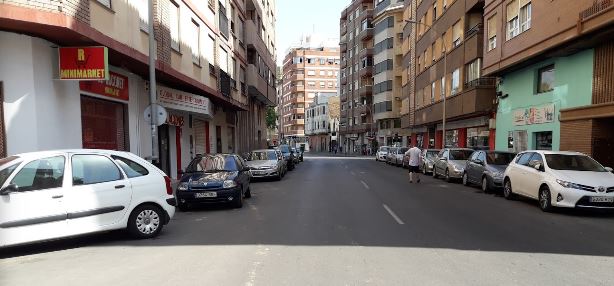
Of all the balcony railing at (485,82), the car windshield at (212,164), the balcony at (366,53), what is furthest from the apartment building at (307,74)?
the car windshield at (212,164)

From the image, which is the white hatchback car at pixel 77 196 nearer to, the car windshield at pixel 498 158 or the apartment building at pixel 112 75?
the apartment building at pixel 112 75

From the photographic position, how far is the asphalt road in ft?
17.1

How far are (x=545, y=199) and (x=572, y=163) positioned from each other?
148 centimetres

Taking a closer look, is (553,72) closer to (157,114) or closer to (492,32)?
(492,32)

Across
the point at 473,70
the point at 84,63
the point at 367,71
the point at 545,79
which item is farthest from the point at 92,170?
the point at 367,71

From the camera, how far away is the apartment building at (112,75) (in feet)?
31.3

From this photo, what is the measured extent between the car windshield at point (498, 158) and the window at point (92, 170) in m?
12.6

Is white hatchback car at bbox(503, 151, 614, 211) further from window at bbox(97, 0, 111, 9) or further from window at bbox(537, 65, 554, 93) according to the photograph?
window at bbox(97, 0, 111, 9)

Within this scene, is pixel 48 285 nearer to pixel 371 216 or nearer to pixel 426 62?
pixel 371 216

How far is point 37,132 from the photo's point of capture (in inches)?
387

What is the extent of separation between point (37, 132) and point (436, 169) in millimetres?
17274

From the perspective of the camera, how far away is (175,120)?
1934 centimetres

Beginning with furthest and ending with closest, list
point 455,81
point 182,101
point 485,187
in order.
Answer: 1. point 455,81
2. point 182,101
3. point 485,187

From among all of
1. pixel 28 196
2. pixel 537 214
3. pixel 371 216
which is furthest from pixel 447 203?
pixel 28 196
